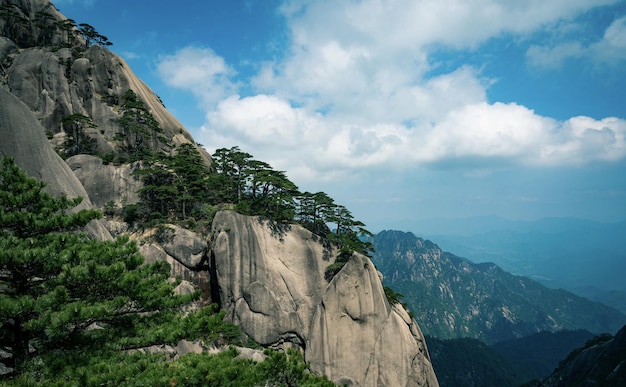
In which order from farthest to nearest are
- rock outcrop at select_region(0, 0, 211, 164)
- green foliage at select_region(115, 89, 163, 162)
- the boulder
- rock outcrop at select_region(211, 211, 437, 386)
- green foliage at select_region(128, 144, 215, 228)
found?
1. rock outcrop at select_region(0, 0, 211, 164)
2. green foliage at select_region(115, 89, 163, 162)
3. the boulder
4. green foliage at select_region(128, 144, 215, 228)
5. rock outcrop at select_region(211, 211, 437, 386)

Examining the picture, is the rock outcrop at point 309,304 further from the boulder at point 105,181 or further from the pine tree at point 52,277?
the pine tree at point 52,277

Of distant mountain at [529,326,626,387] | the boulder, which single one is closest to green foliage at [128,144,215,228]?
the boulder

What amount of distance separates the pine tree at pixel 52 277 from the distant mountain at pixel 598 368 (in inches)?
3473

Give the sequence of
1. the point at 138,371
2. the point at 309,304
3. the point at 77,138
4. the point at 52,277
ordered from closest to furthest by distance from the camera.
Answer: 1. the point at 138,371
2. the point at 52,277
3. the point at 309,304
4. the point at 77,138

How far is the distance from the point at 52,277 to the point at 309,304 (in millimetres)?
28233

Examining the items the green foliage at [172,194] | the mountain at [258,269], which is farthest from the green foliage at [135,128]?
the green foliage at [172,194]

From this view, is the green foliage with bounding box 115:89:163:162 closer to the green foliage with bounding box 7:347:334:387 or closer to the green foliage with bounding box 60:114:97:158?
the green foliage with bounding box 60:114:97:158

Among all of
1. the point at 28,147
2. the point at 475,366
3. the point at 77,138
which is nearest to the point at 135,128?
the point at 77,138

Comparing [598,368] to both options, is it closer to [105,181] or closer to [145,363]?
[145,363]

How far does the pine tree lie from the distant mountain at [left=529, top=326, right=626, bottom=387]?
88211mm

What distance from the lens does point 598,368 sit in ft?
231

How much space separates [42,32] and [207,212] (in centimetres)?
4744

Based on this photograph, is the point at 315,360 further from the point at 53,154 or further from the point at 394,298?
the point at 53,154

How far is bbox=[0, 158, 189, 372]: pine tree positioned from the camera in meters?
7.56
